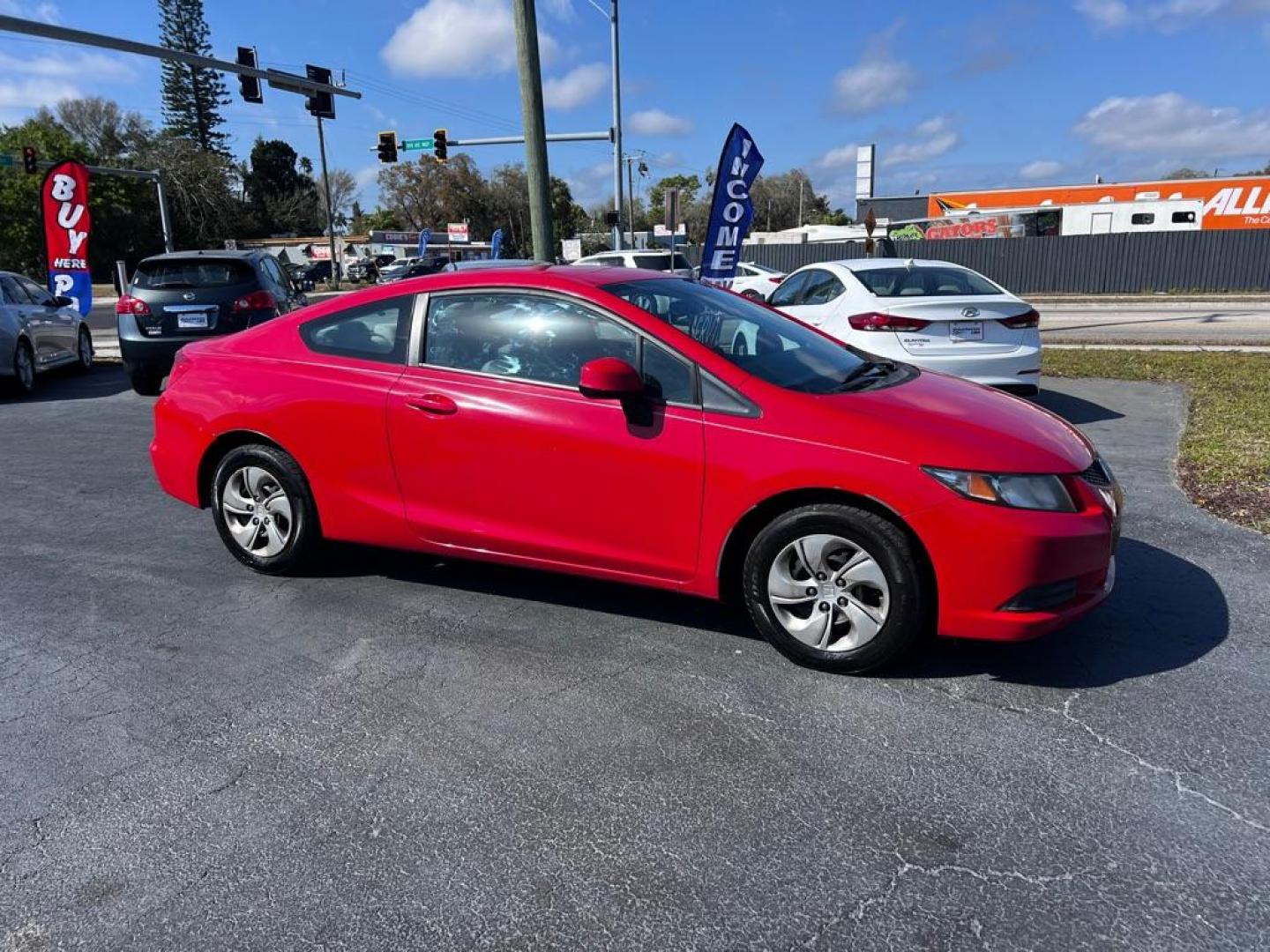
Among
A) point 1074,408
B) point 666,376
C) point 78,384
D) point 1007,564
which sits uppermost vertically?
point 666,376

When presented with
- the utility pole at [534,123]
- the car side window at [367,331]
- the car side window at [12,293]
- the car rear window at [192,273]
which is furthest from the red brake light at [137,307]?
the car side window at [367,331]

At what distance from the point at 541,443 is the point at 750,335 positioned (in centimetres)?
112

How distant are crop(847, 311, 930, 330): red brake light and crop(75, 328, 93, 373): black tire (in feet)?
37.4

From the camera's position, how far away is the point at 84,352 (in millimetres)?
13672

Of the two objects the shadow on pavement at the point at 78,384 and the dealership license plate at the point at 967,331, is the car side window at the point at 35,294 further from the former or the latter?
the dealership license plate at the point at 967,331

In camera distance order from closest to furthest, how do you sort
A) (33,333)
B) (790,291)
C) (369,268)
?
(790,291) → (33,333) → (369,268)

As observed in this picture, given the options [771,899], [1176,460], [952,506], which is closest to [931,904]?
[771,899]

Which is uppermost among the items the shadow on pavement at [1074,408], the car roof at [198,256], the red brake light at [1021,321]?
the car roof at [198,256]

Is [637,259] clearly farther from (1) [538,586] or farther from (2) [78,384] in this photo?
(1) [538,586]

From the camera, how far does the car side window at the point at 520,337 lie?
405 centimetres

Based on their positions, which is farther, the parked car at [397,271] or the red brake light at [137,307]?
the parked car at [397,271]

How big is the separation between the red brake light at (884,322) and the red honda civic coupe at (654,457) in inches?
126

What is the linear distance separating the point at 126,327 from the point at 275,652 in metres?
8.12

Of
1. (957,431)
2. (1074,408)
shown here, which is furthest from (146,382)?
(1074,408)
